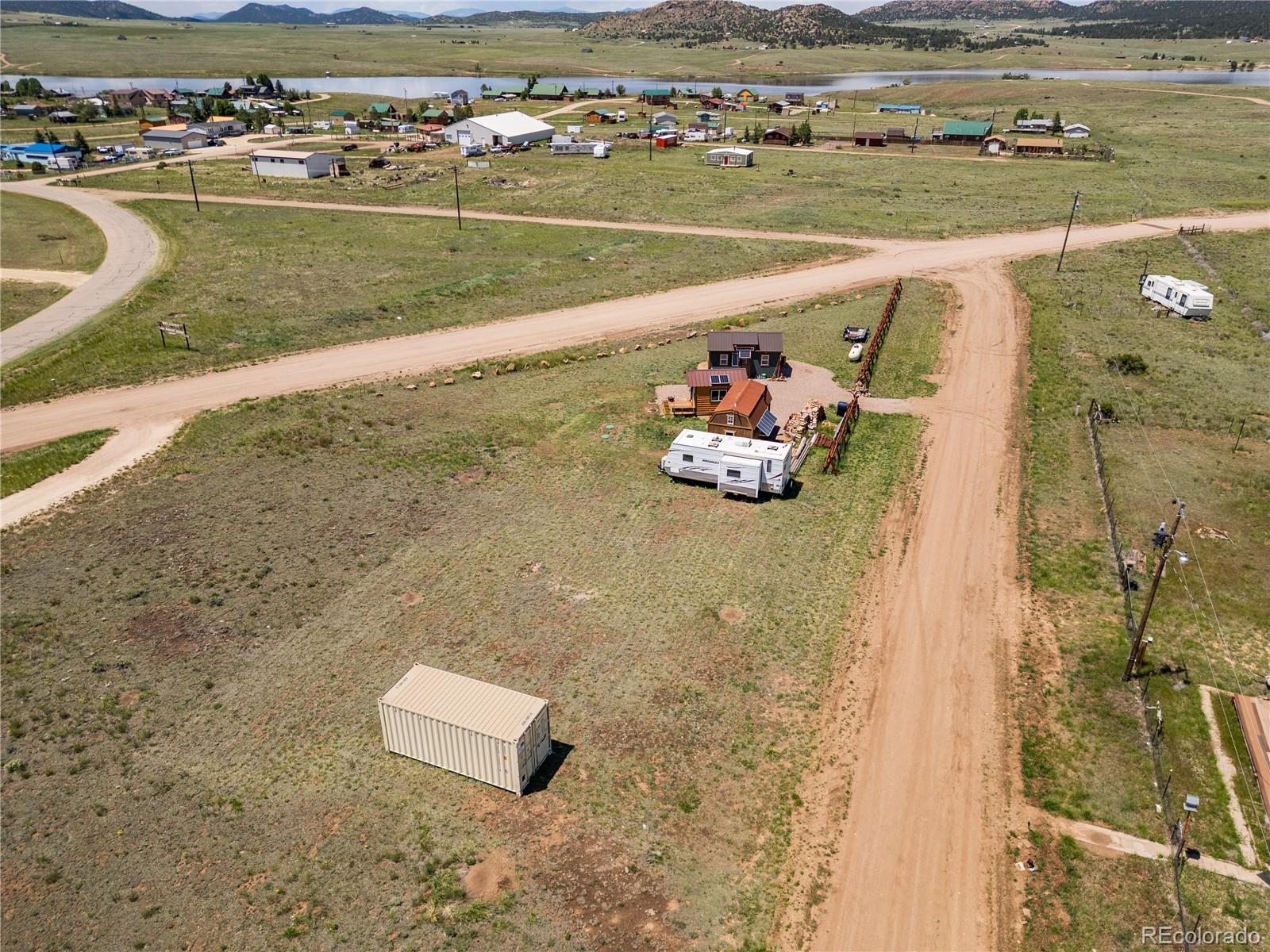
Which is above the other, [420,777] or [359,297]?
[359,297]

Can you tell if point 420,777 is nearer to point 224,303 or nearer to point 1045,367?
point 1045,367

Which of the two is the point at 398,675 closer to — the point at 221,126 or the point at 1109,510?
the point at 1109,510

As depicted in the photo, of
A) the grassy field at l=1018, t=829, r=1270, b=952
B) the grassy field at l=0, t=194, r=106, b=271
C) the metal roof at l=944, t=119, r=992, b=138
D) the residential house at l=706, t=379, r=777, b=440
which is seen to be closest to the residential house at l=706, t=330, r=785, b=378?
the residential house at l=706, t=379, r=777, b=440

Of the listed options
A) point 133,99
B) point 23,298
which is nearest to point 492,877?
point 23,298

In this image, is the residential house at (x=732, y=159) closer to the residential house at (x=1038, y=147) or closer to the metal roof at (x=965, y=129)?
the metal roof at (x=965, y=129)

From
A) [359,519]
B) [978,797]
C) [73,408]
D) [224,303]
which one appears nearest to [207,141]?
[224,303]

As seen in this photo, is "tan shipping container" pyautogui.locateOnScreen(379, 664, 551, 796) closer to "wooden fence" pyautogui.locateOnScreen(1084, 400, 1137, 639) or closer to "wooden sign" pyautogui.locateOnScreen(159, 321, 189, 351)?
"wooden fence" pyautogui.locateOnScreen(1084, 400, 1137, 639)

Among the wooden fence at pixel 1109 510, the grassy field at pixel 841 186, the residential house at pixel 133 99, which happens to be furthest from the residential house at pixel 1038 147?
the residential house at pixel 133 99
